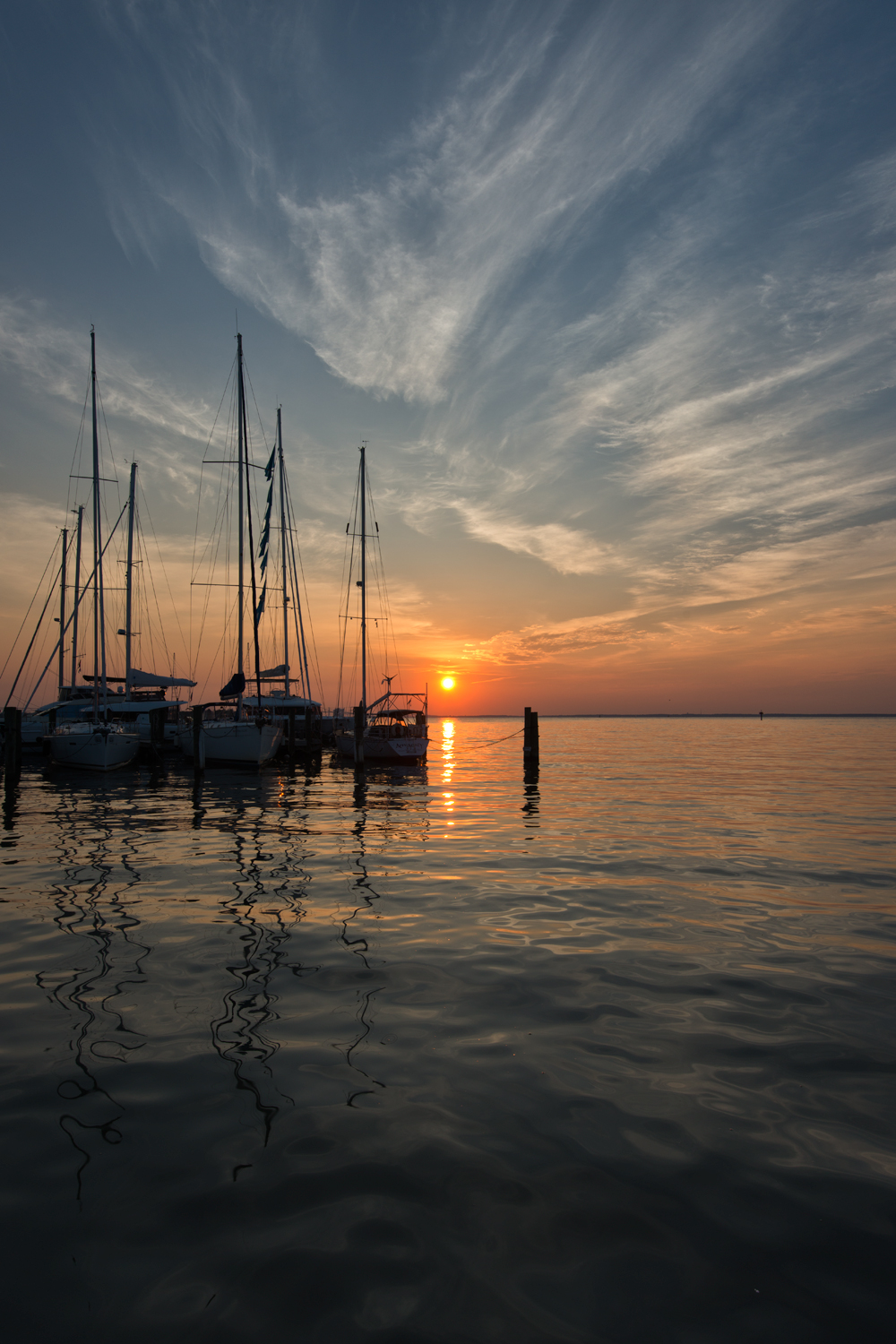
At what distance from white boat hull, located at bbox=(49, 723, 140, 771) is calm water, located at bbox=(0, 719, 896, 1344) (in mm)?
25965

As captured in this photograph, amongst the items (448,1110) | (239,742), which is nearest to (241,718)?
(239,742)

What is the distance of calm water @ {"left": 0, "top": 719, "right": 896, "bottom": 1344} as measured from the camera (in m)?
3.04

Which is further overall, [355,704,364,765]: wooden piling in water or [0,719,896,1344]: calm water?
[355,704,364,765]: wooden piling in water

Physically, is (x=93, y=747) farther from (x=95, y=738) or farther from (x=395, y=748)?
(x=395, y=748)

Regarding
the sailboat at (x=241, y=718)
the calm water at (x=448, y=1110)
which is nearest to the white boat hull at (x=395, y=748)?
the sailboat at (x=241, y=718)

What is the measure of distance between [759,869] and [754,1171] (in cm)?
896

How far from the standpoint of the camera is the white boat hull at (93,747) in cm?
→ 3462

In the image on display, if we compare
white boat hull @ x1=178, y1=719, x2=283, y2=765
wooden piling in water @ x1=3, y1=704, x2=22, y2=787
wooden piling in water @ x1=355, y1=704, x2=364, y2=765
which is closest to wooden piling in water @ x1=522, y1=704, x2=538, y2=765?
wooden piling in water @ x1=355, y1=704, x2=364, y2=765

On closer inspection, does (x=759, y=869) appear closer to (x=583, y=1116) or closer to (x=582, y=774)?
(x=583, y=1116)

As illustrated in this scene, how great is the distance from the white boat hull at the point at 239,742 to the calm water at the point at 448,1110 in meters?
25.1

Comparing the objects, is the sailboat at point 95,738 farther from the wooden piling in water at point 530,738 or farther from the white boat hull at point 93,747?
the wooden piling in water at point 530,738

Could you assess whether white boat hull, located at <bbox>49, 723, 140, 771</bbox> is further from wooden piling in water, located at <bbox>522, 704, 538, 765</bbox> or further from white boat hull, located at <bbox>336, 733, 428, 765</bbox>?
wooden piling in water, located at <bbox>522, 704, 538, 765</bbox>

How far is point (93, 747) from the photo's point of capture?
3466 cm

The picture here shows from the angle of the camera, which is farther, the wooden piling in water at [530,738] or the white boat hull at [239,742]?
the white boat hull at [239,742]
